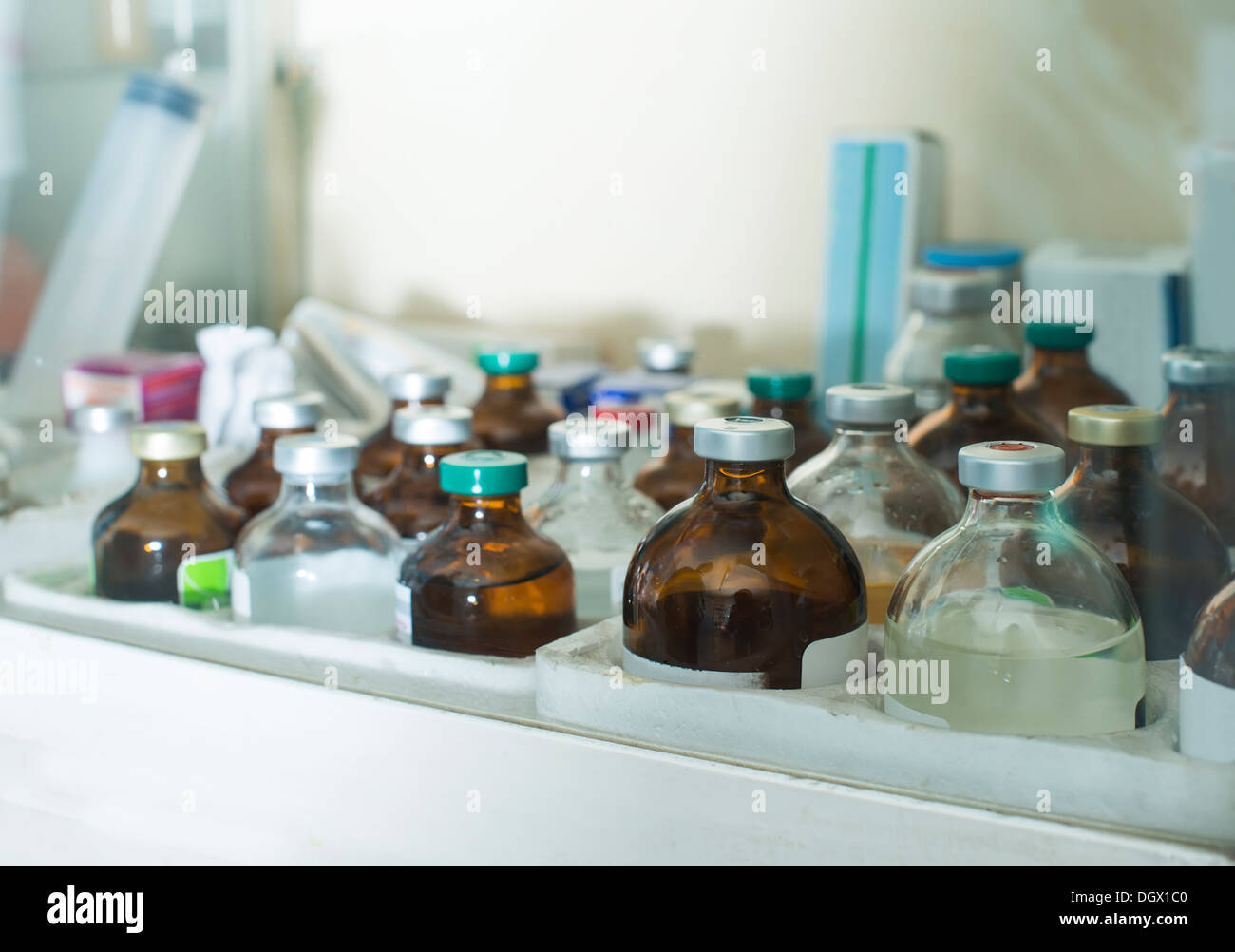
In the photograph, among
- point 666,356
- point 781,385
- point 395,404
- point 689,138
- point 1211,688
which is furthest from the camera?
point 689,138

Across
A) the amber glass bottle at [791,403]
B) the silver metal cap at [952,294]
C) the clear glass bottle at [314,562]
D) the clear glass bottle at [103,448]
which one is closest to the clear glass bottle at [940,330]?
the silver metal cap at [952,294]

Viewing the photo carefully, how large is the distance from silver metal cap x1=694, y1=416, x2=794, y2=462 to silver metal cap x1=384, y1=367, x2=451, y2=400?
0.35 metres

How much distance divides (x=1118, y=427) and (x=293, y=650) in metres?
0.42

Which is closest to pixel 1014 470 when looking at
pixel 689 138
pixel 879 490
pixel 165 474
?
pixel 879 490

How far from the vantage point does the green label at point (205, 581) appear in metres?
0.74

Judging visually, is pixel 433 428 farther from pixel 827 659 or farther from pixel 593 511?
pixel 827 659

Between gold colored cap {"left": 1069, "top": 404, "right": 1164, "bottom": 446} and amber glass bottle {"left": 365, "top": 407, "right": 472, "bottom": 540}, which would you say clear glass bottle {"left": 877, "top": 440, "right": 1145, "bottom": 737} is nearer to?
gold colored cap {"left": 1069, "top": 404, "right": 1164, "bottom": 446}

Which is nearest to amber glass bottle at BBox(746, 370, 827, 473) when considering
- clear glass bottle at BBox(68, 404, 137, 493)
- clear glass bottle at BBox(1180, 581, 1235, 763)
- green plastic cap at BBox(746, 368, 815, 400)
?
green plastic cap at BBox(746, 368, 815, 400)

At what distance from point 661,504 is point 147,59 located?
3.23 feet

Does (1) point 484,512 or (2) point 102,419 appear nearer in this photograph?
(1) point 484,512

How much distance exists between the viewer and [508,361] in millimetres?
983

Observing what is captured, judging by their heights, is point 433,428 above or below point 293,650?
above

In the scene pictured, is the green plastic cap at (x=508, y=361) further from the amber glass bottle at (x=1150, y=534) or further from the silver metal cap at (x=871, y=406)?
the amber glass bottle at (x=1150, y=534)

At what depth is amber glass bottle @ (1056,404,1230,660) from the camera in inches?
23.3
